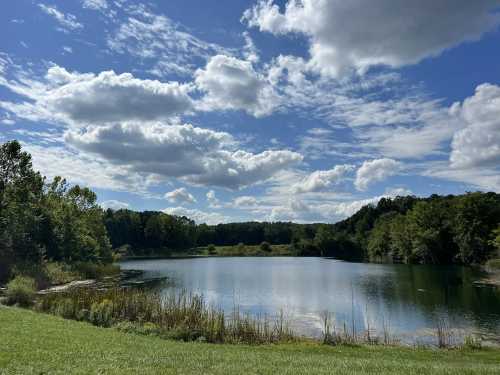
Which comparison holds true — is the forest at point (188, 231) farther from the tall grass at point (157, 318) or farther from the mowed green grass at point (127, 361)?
the mowed green grass at point (127, 361)

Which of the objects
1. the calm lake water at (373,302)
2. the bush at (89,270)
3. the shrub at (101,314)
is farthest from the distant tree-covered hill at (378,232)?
the shrub at (101,314)

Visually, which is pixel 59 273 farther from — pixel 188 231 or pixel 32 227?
pixel 188 231

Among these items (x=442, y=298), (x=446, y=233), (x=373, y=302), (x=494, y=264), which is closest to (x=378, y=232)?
(x=446, y=233)

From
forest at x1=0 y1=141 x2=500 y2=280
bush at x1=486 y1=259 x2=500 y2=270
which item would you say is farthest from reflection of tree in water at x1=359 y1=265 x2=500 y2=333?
forest at x1=0 y1=141 x2=500 y2=280

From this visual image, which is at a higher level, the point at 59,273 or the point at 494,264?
the point at 494,264

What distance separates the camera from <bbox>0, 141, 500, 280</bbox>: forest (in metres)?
49.9

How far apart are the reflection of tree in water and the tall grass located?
1273 cm

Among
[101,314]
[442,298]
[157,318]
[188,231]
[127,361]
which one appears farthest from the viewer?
[188,231]

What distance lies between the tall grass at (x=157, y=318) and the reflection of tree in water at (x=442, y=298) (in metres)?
12.7

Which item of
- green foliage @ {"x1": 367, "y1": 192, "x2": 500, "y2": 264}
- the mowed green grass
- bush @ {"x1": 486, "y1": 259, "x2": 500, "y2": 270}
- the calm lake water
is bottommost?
the calm lake water

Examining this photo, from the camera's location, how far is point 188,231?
167625 mm

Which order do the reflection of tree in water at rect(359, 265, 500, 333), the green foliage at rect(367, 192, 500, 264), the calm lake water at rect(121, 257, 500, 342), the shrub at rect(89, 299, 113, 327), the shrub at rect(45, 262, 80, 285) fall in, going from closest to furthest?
1. the shrub at rect(89, 299, 113, 327)
2. the calm lake water at rect(121, 257, 500, 342)
3. the reflection of tree in water at rect(359, 265, 500, 333)
4. the shrub at rect(45, 262, 80, 285)
5. the green foliage at rect(367, 192, 500, 264)

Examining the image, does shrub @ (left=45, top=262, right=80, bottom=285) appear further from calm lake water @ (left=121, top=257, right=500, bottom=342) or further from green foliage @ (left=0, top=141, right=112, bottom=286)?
calm lake water @ (left=121, top=257, right=500, bottom=342)

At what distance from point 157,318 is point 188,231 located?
483 ft
